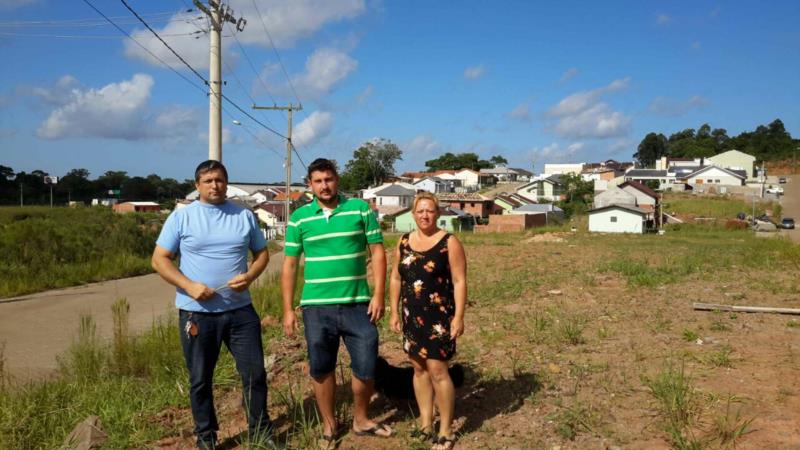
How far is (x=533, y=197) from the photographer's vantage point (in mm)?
63875

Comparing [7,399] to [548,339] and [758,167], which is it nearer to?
[548,339]

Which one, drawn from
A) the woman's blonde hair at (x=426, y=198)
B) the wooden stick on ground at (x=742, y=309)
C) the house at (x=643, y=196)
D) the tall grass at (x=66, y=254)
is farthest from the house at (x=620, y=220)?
the woman's blonde hair at (x=426, y=198)

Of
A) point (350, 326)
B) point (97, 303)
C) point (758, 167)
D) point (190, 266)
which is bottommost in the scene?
point (97, 303)

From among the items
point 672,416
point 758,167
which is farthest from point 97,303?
point 758,167

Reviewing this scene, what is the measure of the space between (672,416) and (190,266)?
2.92 meters

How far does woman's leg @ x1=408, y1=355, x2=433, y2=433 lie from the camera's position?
3311 millimetres

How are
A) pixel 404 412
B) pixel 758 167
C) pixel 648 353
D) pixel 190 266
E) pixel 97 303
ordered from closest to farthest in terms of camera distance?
1. pixel 190 266
2. pixel 404 412
3. pixel 648 353
4. pixel 97 303
5. pixel 758 167

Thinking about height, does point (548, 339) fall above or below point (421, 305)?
below

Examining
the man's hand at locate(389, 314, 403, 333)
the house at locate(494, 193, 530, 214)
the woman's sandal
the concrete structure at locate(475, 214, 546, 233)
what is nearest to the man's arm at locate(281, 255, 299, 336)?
the man's hand at locate(389, 314, 403, 333)

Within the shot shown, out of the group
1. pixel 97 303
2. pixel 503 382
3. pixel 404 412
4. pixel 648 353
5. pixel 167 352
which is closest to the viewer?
pixel 404 412

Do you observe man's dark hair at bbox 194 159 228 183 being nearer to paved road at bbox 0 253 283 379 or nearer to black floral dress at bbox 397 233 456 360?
black floral dress at bbox 397 233 456 360

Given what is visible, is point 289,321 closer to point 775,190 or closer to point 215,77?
point 215,77

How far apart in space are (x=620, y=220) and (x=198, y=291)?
39162 mm

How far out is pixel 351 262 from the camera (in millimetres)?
3240
